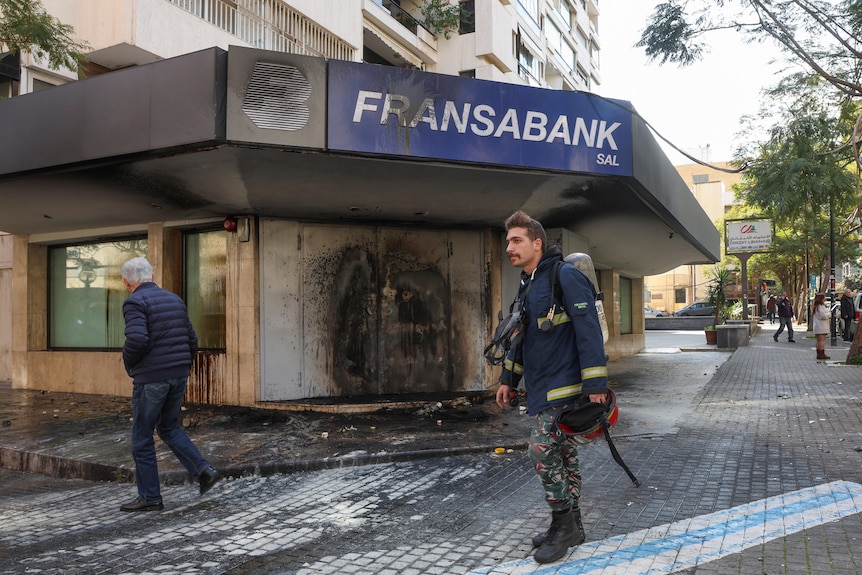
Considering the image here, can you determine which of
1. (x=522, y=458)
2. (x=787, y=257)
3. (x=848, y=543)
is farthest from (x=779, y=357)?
(x=787, y=257)

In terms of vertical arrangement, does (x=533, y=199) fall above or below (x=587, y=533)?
above

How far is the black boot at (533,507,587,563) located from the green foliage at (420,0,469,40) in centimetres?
2226

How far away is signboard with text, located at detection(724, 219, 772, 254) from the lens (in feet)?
83.3

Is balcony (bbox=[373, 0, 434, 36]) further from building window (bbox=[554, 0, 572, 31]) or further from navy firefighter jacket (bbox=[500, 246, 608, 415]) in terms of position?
navy firefighter jacket (bbox=[500, 246, 608, 415])

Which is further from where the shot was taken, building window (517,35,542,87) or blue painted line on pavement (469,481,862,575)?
building window (517,35,542,87)

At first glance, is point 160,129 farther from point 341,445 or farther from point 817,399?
point 817,399

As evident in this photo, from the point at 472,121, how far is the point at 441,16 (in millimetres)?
17831

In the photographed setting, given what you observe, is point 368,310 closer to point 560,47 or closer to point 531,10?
point 531,10

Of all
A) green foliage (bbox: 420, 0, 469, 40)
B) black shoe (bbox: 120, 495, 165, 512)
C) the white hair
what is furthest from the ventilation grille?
green foliage (bbox: 420, 0, 469, 40)

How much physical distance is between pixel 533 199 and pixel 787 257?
1465 inches

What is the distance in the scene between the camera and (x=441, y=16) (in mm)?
23094

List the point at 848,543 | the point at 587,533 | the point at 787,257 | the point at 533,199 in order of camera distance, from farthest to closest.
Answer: the point at 787,257 → the point at 533,199 → the point at 587,533 → the point at 848,543

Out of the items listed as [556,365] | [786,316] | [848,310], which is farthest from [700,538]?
[786,316]

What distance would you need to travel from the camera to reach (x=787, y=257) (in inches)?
1563
